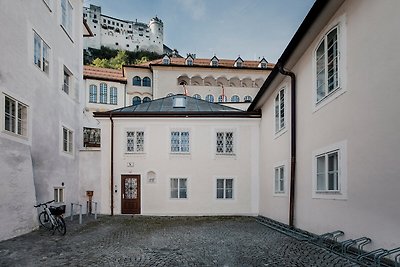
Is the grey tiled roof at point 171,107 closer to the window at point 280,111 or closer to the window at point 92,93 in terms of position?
the window at point 280,111

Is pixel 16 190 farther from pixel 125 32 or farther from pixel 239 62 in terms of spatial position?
pixel 125 32

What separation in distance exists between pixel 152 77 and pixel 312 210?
3451 centimetres

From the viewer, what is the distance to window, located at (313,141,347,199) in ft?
22.7

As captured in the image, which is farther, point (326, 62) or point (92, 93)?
point (92, 93)

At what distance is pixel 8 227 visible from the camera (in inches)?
337

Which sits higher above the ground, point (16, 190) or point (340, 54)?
point (340, 54)

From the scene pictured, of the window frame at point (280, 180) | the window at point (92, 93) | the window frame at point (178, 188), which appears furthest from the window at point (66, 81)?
the window at point (92, 93)

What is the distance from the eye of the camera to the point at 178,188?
15.4 metres

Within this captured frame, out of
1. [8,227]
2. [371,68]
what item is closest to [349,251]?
[371,68]

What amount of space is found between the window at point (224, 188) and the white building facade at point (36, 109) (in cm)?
676

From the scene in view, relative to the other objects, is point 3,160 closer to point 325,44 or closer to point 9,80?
point 9,80

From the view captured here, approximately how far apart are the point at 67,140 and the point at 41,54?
427 centimetres

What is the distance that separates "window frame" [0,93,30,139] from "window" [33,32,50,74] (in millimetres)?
1848

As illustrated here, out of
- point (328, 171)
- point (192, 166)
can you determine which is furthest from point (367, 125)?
point (192, 166)
